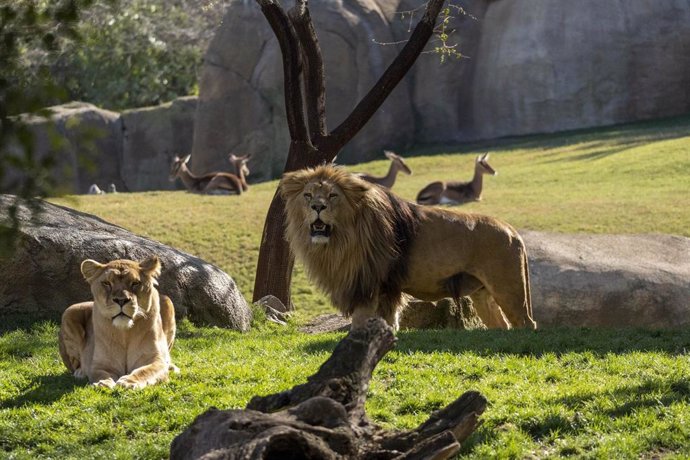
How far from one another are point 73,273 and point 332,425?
22.3 feet

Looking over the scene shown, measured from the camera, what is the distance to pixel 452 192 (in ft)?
86.6

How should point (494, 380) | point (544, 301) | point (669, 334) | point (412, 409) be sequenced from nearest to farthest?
point (412, 409)
point (494, 380)
point (669, 334)
point (544, 301)

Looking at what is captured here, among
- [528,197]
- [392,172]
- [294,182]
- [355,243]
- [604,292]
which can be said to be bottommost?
[604,292]

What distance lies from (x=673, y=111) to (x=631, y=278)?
20.2m

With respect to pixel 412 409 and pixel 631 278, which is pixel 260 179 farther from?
pixel 412 409

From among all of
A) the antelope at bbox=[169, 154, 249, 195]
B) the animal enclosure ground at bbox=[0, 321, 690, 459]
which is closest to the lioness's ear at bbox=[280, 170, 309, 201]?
the animal enclosure ground at bbox=[0, 321, 690, 459]

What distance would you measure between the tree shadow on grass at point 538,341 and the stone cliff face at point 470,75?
22980 mm

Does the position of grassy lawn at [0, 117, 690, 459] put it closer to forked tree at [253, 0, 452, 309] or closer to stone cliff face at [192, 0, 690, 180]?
forked tree at [253, 0, 452, 309]

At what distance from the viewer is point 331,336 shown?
11.5 metres

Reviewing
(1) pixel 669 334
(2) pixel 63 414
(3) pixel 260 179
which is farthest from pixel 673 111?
(2) pixel 63 414

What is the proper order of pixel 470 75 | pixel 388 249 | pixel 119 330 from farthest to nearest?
pixel 470 75, pixel 388 249, pixel 119 330

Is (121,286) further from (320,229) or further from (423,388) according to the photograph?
(320,229)

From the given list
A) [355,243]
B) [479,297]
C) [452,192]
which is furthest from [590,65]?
[355,243]

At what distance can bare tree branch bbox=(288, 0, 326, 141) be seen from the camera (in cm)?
1499
